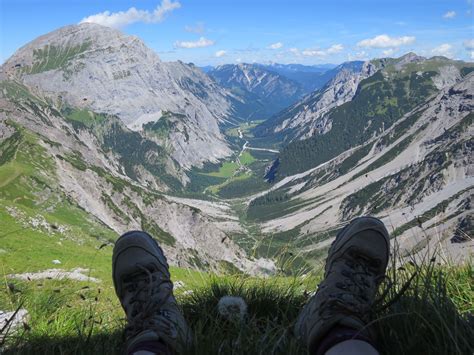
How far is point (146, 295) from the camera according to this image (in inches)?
148

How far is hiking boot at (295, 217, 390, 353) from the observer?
301 cm

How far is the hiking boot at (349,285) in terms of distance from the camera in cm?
301

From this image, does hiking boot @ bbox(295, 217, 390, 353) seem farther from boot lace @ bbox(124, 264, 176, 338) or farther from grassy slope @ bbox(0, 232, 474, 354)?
boot lace @ bbox(124, 264, 176, 338)

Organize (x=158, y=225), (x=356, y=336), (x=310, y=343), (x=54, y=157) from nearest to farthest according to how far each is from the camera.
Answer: (x=356, y=336)
(x=310, y=343)
(x=54, y=157)
(x=158, y=225)

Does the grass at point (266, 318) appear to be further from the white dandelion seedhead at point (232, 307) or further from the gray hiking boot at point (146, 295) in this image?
the gray hiking boot at point (146, 295)

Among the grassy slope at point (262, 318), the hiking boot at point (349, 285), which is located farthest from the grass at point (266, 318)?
the hiking boot at point (349, 285)

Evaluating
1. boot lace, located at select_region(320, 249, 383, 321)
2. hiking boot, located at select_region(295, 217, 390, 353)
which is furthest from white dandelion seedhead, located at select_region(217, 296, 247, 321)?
boot lace, located at select_region(320, 249, 383, 321)

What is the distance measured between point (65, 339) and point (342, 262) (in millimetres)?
2503

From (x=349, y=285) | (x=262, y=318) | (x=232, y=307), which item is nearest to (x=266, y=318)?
(x=262, y=318)

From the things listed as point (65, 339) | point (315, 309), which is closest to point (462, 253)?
point (315, 309)

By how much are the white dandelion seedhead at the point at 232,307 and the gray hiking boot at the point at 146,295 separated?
57cm

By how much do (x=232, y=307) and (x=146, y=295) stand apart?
933 millimetres

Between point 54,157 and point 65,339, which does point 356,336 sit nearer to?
point 65,339

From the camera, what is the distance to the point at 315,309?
330 cm
